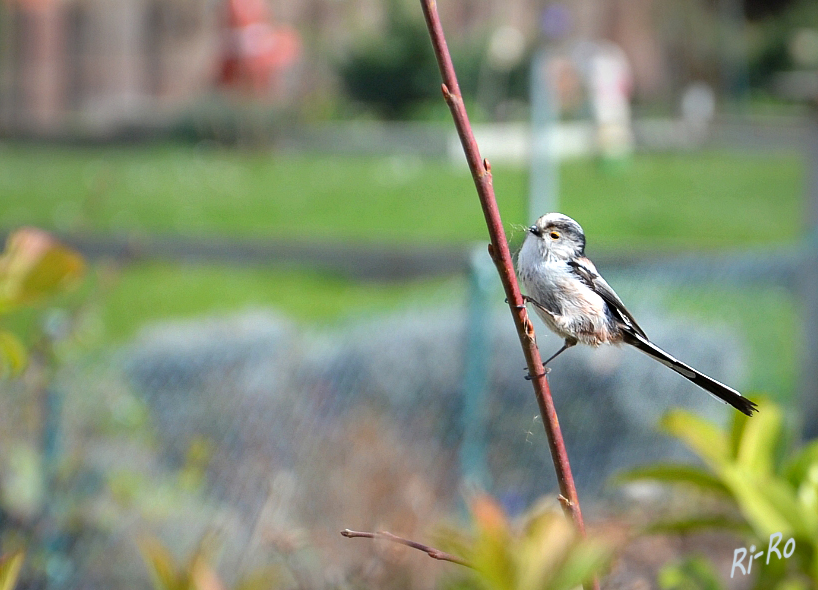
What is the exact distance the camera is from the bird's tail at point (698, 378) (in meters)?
0.72

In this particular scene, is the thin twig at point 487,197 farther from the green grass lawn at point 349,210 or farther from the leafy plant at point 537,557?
the green grass lawn at point 349,210

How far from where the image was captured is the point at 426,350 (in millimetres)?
3992

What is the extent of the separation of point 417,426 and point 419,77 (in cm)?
1105

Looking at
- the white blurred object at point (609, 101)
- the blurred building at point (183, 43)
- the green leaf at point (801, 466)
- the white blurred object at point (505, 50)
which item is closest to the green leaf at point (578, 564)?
the green leaf at point (801, 466)

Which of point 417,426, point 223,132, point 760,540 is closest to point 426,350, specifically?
point 417,426

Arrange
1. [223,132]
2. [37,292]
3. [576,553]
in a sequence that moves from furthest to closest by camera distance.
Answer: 1. [223,132]
2. [37,292]
3. [576,553]

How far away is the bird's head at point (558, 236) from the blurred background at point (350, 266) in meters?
0.01

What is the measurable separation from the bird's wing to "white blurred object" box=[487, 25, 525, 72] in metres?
12.5

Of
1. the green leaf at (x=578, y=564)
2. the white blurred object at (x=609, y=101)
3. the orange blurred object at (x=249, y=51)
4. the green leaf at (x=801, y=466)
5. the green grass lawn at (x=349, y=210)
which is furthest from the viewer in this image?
the orange blurred object at (x=249, y=51)

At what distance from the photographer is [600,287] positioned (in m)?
0.82

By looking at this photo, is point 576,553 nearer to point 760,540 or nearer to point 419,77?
point 760,540

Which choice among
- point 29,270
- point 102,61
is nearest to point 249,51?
point 102,61

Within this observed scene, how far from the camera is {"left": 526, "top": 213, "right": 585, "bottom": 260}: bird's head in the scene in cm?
74

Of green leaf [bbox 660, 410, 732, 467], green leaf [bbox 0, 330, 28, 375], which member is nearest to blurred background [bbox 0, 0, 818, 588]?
green leaf [bbox 0, 330, 28, 375]
